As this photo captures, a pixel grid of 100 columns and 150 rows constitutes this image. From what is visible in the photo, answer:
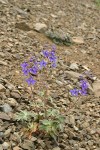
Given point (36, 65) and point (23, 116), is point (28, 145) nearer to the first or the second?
point (23, 116)

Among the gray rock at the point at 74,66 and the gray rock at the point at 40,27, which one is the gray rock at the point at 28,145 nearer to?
the gray rock at the point at 74,66

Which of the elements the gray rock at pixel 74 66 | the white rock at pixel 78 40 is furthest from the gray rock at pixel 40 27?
the gray rock at pixel 74 66

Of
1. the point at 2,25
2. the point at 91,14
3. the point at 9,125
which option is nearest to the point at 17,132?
the point at 9,125

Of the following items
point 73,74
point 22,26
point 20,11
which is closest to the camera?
point 73,74

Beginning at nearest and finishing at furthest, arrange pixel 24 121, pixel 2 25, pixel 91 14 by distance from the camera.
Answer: pixel 24 121
pixel 2 25
pixel 91 14

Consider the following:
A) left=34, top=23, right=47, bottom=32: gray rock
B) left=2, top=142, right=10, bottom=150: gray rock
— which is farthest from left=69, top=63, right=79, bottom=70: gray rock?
left=2, top=142, right=10, bottom=150: gray rock

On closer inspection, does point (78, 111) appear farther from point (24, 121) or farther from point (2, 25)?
point (2, 25)

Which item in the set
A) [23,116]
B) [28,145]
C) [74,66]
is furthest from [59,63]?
[28,145]
